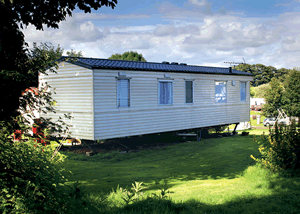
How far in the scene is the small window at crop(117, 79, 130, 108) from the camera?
14180 millimetres

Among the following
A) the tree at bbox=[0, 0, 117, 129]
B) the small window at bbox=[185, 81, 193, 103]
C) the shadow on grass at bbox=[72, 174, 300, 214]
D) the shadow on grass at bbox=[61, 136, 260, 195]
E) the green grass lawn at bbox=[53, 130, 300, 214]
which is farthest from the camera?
the small window at bbox=[185, 81, 193, 103]

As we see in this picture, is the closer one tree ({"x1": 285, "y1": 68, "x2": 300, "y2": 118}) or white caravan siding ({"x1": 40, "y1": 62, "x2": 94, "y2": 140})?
white caravan siding ({"x1": 40, "y1": 62, "x2": 94, "y2": 140})

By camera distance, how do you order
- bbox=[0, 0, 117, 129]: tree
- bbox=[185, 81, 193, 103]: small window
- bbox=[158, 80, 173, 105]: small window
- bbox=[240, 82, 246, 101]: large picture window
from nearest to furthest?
bbox=[0, 0, 117, 129]: tree < bbox=[158, 80, 173, 105]: small window < bbox=[185, 81, 193, 103]: small window < bbox=[240, 82, 246, 101]: large picture window

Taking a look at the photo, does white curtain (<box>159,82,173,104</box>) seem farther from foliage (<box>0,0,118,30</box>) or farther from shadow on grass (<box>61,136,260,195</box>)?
foliage (<box>0,0,118,30</box>)

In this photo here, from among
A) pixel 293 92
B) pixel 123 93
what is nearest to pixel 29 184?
pixel 123 93

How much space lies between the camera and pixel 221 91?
65.8 feet

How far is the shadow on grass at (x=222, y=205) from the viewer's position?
5250mm

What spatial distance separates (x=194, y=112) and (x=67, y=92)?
765 cm

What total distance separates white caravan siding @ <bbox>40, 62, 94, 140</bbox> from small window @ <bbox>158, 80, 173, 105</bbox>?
13.9 ft

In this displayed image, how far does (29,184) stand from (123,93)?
11127 millimetres

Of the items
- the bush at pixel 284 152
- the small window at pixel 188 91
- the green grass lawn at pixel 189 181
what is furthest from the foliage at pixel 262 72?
the bush at pixel 284 152

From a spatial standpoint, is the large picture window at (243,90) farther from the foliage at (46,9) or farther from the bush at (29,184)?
the bush at (29,184)

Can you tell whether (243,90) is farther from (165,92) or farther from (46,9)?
(46,9)

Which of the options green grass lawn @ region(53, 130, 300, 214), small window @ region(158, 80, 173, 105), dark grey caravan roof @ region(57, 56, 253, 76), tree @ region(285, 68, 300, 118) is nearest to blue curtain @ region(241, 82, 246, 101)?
dark grey caravan roof @ region(57, 56, 253, 76)
